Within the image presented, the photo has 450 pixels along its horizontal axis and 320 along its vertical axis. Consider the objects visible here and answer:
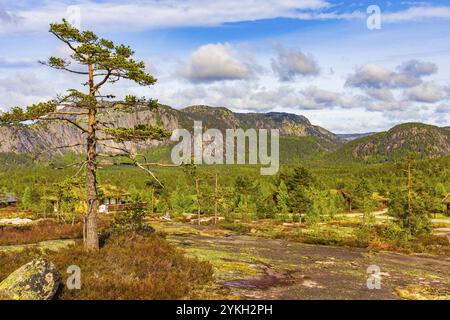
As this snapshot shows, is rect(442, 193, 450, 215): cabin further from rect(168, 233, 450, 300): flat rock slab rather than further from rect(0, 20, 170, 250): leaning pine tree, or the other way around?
rect(0, 20, 170, 250): leaning pine tree

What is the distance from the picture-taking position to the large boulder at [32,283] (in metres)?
11.8

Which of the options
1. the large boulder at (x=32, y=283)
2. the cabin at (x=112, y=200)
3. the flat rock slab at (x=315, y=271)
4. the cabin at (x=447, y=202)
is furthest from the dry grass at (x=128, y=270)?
the cabin at (x=447, y=202)

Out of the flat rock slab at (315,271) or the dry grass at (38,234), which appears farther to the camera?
the dry grass at (38,234)

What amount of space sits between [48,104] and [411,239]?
3219cm

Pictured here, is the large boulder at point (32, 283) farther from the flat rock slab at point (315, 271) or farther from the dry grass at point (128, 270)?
the flat rock slab at point (315, 271)

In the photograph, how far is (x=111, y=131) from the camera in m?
20.0

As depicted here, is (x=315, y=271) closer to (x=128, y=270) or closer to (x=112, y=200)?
(x=128, y=270)

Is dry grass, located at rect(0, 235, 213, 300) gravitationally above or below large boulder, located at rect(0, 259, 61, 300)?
below

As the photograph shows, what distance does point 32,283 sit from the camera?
479 inches

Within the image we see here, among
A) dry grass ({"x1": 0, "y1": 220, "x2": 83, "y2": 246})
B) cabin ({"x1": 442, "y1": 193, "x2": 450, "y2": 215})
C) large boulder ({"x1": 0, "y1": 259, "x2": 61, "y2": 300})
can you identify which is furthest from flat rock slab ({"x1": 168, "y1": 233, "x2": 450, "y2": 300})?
cabin ({"x1": 442, "y1": 193, "x2": 450, "y2": 215})

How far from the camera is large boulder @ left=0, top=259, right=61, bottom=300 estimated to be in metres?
11.8

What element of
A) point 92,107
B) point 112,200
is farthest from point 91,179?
point 112,200
